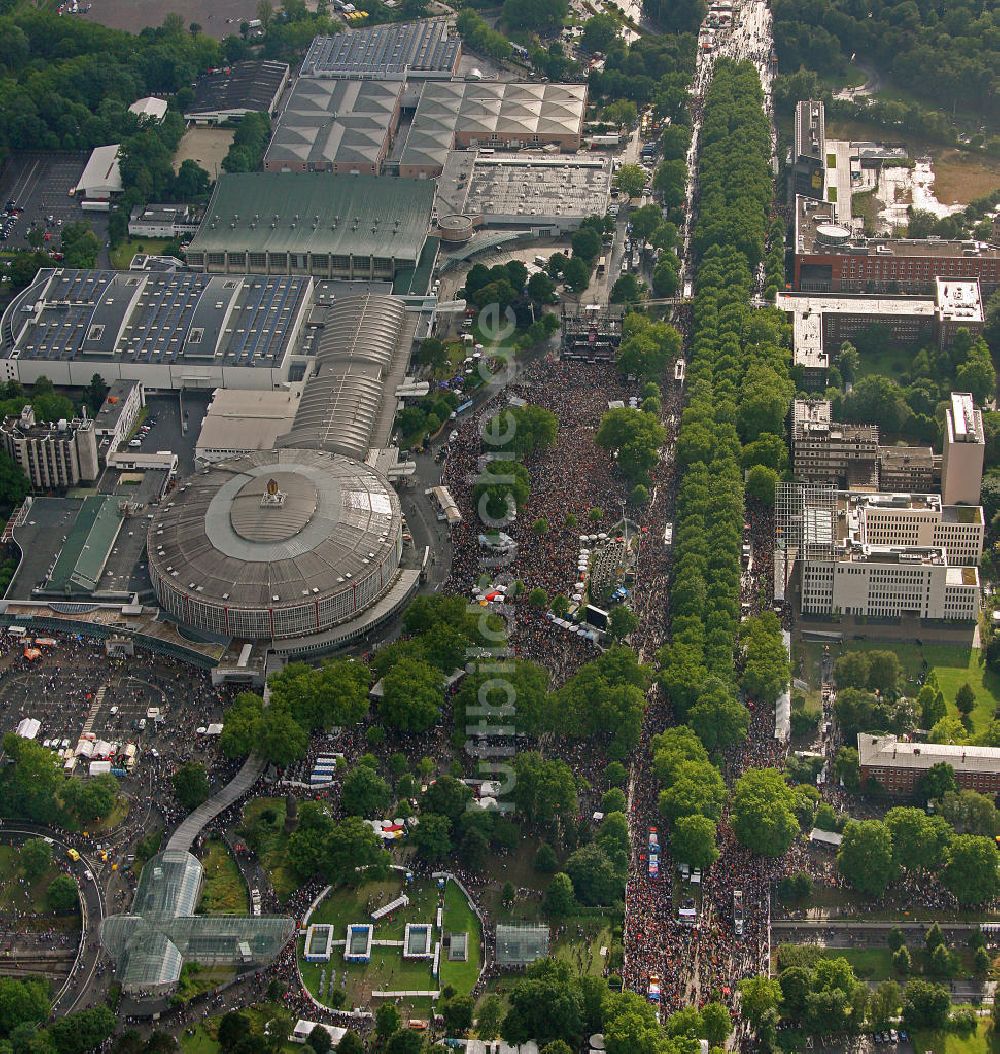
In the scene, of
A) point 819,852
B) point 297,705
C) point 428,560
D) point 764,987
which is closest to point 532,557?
point 428,560

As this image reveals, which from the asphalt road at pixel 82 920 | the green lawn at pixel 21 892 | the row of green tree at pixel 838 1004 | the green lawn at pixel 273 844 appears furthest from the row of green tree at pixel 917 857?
the green lawn at pixel 21 892

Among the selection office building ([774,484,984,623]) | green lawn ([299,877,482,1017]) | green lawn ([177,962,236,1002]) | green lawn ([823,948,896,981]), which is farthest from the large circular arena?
green lawn ([823,948,896,981])

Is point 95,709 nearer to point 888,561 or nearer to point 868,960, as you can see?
point 868,960

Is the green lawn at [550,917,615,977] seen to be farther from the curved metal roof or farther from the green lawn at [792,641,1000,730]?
the curved metal roof

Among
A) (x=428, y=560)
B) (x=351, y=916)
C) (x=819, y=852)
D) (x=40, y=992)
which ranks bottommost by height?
(x=40, y=992)

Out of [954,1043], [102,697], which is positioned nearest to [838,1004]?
[954,1043]

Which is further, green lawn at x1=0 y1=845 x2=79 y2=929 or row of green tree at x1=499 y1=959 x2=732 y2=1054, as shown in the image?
green lawn at x1=0 y1=845 x2=79 y2=929

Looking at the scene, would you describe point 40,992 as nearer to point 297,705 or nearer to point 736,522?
point 297,705
